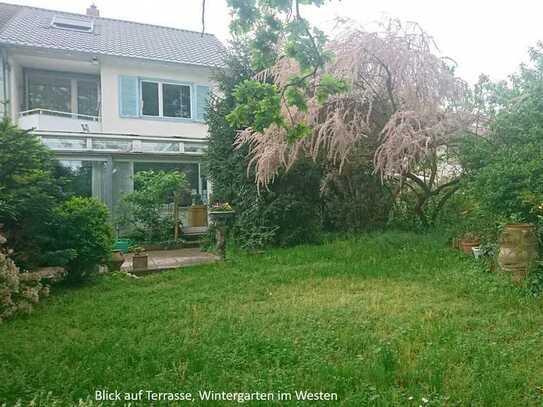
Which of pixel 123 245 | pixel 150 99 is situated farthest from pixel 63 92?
pixel 123 245

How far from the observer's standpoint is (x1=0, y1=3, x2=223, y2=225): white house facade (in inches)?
420

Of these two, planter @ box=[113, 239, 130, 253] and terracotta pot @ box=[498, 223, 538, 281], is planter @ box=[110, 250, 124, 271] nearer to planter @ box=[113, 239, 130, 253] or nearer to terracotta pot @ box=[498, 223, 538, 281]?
planter @ box=[113, 239, 130, 253]

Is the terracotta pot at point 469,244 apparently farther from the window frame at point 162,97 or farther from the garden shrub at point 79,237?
the window frame at point 162,97

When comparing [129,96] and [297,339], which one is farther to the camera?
[129,96]

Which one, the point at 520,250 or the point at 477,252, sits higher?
the point at 520,250

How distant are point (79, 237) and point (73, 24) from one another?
38.7 feet

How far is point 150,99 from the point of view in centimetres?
1303

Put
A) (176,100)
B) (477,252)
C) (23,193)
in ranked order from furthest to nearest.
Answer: (176,100) < (477,252) < (23,193)

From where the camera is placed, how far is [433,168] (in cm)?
835

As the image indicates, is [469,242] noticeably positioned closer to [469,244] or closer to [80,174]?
[469,244]

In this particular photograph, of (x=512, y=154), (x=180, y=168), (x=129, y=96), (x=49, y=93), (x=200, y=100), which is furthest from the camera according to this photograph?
(x=200, y=100)

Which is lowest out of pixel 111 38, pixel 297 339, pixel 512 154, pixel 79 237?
pixel 297 339

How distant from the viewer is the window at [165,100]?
12977mm

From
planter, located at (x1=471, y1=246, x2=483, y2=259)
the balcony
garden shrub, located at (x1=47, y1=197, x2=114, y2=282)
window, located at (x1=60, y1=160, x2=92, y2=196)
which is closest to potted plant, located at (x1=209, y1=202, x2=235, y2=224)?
garden shrub, located at (x1=47, y1=197, x2=114, y2=282)
